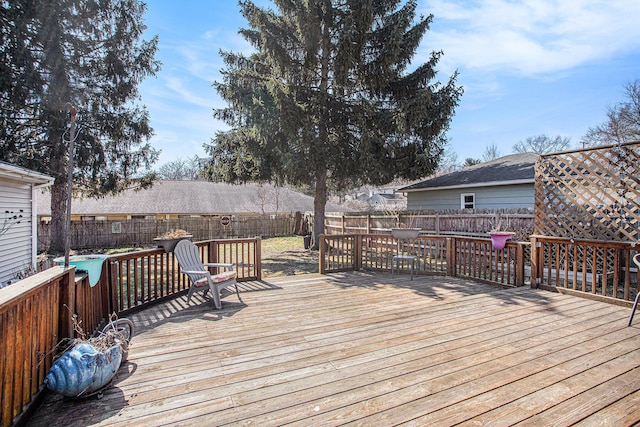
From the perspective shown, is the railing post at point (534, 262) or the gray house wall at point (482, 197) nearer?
the railing post at point (534, 262)

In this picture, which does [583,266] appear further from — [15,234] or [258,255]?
[15,234]

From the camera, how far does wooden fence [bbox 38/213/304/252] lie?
47.9ft

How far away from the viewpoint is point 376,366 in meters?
2.68

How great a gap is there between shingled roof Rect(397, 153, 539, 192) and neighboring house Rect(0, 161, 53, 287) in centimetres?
1178

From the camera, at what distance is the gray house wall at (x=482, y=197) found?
382 inches

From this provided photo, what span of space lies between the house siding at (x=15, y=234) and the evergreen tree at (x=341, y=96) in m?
5.76

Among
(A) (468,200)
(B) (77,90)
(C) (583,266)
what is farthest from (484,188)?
(B) (77,90)

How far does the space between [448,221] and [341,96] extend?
538 cm

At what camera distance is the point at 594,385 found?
92.1 inches

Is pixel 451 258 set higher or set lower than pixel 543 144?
lower

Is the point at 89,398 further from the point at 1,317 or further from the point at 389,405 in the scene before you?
the point at 389,405

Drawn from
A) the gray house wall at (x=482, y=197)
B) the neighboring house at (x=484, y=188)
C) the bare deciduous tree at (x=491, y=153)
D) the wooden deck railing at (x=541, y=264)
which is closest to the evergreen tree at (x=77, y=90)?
the wooden deck railing at (x=541, y=264)

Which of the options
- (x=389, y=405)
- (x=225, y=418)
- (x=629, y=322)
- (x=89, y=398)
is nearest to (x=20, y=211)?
(x=89, y=398)

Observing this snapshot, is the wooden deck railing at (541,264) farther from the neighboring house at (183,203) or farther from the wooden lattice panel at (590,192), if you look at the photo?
the neighboring house at (183,203)
